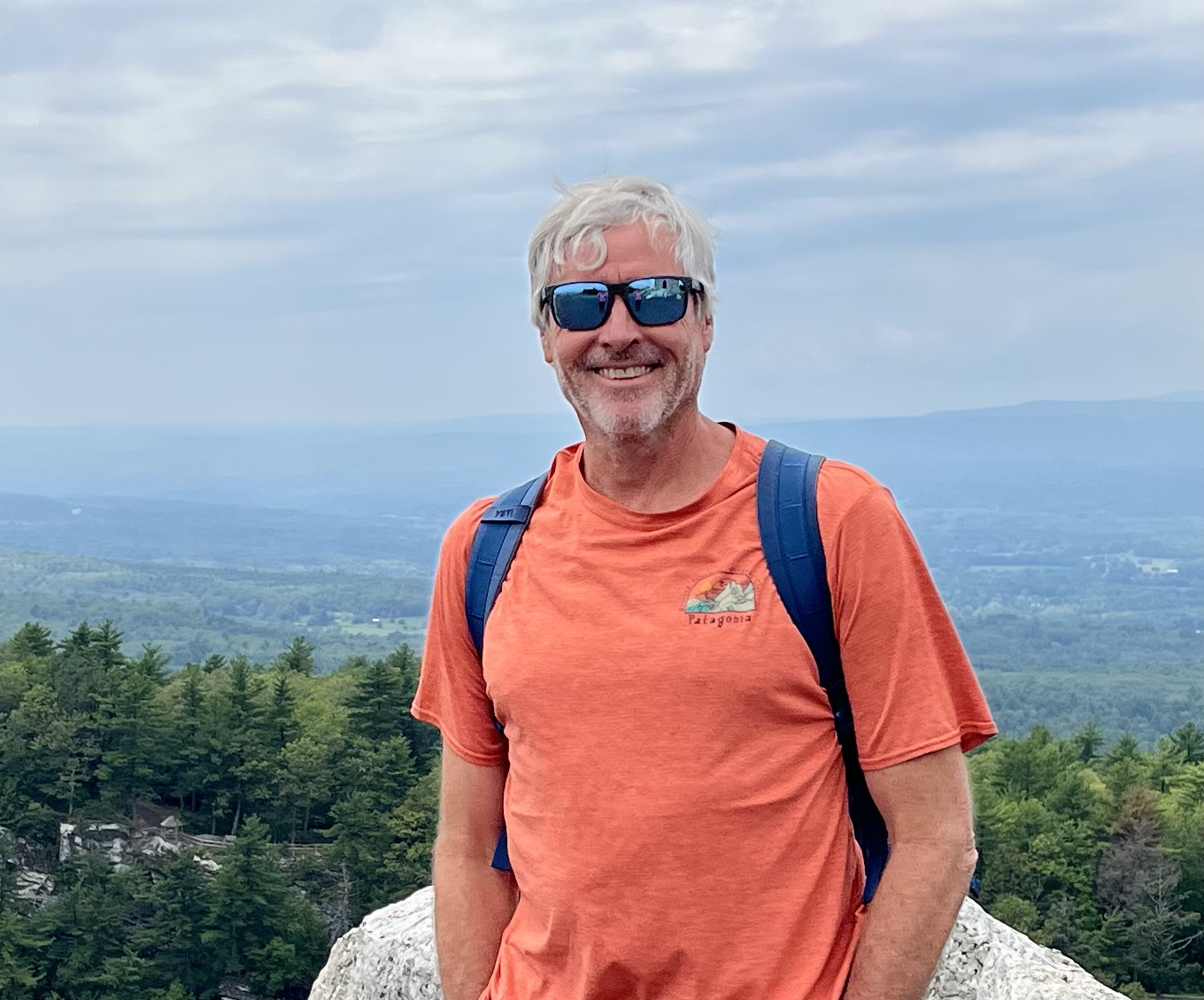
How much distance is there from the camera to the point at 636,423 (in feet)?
13.0

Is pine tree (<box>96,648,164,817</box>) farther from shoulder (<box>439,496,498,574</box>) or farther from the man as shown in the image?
the man

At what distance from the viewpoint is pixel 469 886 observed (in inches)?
177

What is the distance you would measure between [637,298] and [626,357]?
16 centimetres

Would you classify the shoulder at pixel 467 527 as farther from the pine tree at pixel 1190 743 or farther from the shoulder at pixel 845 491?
the pine tree at pixel 1190 743

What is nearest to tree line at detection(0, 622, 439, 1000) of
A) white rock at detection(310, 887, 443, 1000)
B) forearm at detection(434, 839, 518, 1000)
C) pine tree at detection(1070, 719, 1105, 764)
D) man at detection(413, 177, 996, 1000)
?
pine tree at detection(1070, 719, 1105, 764)

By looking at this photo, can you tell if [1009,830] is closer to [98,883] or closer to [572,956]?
[98,883]

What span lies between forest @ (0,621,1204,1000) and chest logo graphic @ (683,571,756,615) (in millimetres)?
45085

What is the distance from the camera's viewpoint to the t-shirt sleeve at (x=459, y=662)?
14.2 feet

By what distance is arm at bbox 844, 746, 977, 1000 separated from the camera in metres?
3.70

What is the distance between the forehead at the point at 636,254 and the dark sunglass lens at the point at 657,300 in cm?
3

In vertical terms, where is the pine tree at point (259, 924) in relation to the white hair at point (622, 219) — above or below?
below

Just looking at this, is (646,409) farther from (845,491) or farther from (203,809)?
(203,809)

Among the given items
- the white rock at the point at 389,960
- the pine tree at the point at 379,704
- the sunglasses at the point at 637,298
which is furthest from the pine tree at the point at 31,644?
→ the sunglasses at the point at 637,298

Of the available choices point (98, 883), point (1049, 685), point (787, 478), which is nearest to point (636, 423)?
A: point (787, 478)
